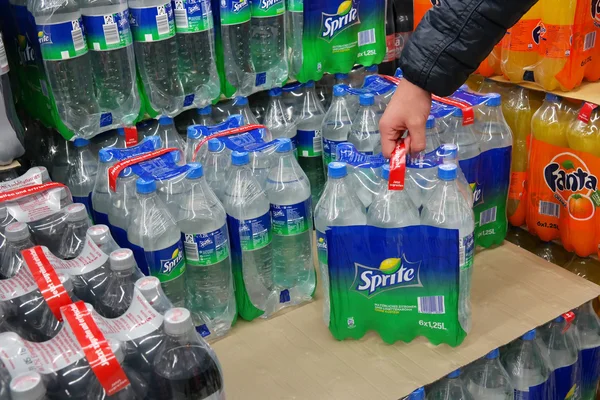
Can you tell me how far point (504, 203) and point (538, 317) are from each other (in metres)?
0.47

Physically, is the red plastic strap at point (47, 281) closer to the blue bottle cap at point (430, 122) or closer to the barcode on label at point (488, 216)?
the blue bottle cap at point (430, 122)

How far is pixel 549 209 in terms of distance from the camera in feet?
8.06

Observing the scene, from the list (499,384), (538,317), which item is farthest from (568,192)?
(499,384)

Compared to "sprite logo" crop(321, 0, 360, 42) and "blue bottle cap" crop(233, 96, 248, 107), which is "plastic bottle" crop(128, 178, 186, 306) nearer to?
"blue bottle cap" crop(233, 96, 248, 107)

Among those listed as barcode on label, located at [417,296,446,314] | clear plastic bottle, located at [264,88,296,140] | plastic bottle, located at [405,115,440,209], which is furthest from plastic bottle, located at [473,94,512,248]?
clear plastic bottle, located at [264,88,296,140]

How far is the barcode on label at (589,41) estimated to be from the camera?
7.54 ft

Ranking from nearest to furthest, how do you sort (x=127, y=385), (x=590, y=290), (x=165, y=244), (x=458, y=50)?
1. (x=127, y=385)
2. (x=458, y=50)
3. (x=165, y=244)
4. (x=590, y=290)

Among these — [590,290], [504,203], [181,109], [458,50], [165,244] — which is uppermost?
[458,50]

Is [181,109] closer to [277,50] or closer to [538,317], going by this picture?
[277,50]

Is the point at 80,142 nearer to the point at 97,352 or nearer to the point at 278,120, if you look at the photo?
the point at 278,120

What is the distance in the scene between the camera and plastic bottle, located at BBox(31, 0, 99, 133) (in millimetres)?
1763

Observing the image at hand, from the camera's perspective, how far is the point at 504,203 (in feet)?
7.36

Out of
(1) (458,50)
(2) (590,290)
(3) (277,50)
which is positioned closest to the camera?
(1) (458,50)

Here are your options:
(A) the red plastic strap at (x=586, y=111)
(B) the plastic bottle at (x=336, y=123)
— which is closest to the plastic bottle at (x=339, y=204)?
(B) the plastic bottle at (x=336, y=123)
